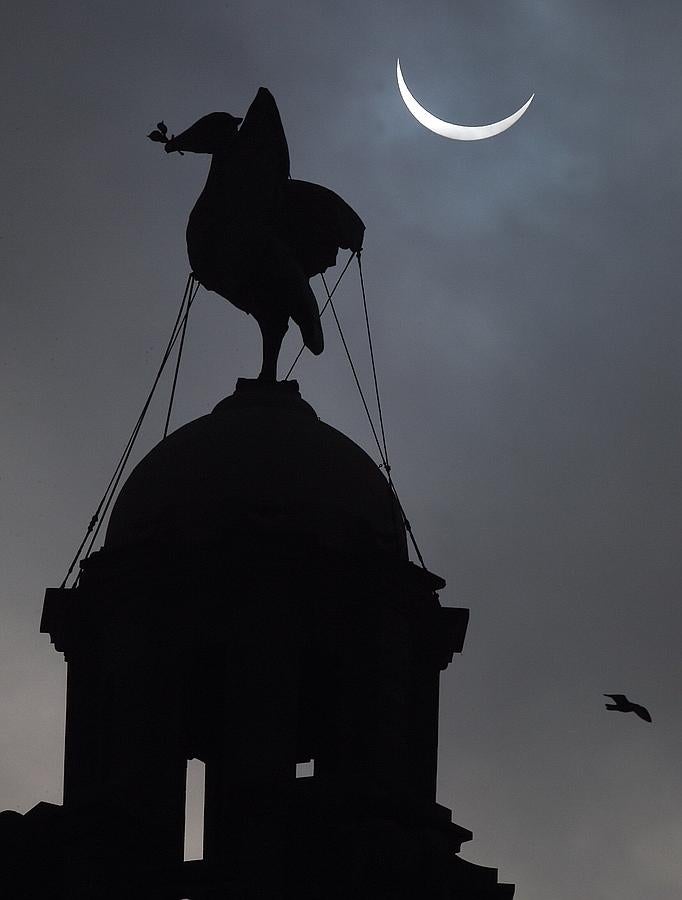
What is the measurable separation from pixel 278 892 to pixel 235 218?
51.4 feet

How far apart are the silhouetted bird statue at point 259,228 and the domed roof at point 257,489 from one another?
297 centimetres

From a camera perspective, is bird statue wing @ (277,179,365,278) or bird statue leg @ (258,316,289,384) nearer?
bird statue leg @ (258,316,289,384)

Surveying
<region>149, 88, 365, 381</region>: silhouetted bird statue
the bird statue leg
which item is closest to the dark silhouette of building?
the bird statue leg

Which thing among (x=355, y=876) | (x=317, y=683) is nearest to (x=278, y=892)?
(x=355, y=876)

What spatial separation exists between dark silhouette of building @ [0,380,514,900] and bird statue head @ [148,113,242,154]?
5873 mm

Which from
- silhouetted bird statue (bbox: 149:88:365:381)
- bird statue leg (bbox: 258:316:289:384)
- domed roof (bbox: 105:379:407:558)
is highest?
silhouetted bird statue (bbox: 149:88:365:381)

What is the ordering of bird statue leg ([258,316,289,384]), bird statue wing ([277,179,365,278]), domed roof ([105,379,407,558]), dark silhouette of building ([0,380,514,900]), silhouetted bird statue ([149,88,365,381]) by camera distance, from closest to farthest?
dark silhouette of building ([0,380,514,900]) < domed roof ([105,379,407,558]) < bird statue leg ([258,316,289,384]) < silhouetted bird statue ([149,88,365,381]) < bird statue wing ([277,179,365,278])

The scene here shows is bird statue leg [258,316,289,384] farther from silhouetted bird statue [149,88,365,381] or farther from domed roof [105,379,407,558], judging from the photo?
domed roof [105,379,407,558]

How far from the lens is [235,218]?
225 feet

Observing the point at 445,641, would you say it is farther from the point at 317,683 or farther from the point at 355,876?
the point at 355,876

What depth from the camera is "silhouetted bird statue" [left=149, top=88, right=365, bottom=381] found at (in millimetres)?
68438

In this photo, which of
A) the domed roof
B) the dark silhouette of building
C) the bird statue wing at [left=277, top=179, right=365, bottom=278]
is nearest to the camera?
the dark silhouette of building

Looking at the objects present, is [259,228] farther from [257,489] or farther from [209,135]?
[257,489]

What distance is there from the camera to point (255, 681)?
6222cm
